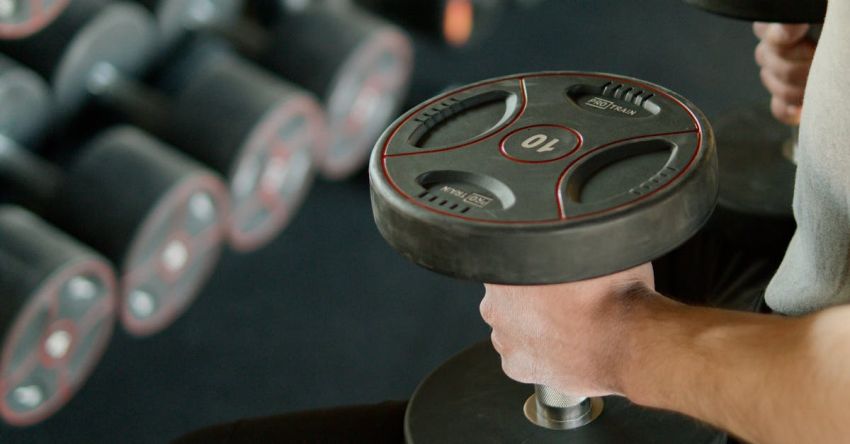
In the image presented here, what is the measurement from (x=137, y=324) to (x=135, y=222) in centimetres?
20

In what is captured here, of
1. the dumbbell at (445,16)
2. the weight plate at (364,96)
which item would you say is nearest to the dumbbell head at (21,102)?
the weight plate at (364,96)

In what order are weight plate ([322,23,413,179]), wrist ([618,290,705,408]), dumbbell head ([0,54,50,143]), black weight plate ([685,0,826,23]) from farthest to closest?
weight plate ([322,23,413,179]) → dumbbell head ([0,54,50,143]) → black weight plate ([685,0,826,23]) → wrist ([618,290,705,408])

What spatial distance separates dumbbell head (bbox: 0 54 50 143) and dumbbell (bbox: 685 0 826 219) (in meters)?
0.98

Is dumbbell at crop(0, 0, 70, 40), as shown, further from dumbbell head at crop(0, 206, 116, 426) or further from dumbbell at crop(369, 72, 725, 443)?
dumbbell at crop(369, 72, 725, 443)

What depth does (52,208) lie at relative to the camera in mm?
1654

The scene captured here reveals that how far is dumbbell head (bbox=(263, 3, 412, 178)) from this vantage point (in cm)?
189

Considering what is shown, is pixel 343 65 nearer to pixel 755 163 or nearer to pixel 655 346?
pixel 755 163

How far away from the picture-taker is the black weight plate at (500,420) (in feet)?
2.63

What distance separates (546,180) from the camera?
0.69m

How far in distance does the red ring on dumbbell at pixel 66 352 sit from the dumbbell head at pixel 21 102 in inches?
10.2

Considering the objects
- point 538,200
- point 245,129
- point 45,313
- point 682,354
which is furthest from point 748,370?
point 245,129

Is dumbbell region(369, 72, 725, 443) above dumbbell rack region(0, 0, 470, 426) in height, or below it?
above

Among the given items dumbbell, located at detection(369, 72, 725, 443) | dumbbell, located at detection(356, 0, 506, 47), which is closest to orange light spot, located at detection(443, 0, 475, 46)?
dumbbell, located at detection(356, 0, 506, 47)

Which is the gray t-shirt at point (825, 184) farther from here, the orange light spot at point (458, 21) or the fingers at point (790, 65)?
the orange light spot at point (458, 21)
